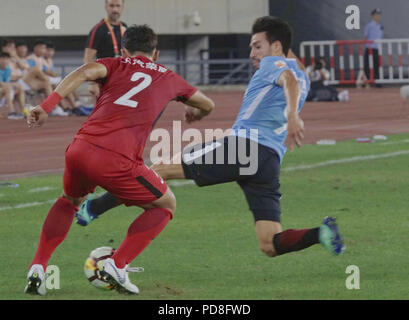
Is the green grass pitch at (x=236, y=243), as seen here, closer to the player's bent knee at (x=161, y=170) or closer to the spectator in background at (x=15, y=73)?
the player's bent knee at (x=161, y=170)

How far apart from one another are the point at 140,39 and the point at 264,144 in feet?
3.63

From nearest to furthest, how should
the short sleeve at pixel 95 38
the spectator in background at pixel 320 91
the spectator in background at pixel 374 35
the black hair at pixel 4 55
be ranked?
the short sleeve at pixel 95 38 → the black hair at pixel 4 55 → the spectator in background at pixel 320 91 → the spectator in background at pixel 374 35

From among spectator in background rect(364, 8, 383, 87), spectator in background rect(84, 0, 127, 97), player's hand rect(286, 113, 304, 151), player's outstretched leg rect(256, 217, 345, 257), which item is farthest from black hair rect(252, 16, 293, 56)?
spectator in background rect(364, 8, 383, 87)

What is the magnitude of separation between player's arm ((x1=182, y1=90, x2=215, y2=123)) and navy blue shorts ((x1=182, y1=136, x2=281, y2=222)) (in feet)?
0.89

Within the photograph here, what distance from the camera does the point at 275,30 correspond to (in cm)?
766

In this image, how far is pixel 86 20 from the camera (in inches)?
1406

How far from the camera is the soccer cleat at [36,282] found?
694 centimetres

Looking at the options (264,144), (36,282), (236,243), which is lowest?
(236,243)

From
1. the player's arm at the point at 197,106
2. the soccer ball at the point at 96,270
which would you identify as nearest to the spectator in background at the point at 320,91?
the player's arm at the point at 197,106

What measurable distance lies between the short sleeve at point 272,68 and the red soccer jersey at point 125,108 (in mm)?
801

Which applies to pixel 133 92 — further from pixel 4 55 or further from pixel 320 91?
pixel 320 91

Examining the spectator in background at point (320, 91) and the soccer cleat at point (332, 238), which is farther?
the spectator in background at point (320, 91)

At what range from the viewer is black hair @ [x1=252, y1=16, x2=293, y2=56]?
7.64 m

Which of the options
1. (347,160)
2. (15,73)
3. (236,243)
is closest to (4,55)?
(15,73)
